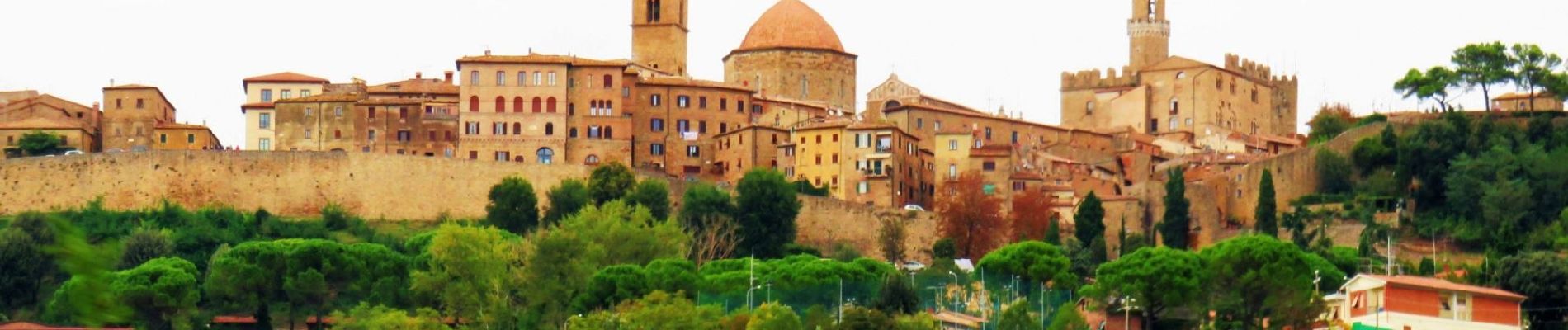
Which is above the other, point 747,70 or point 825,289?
point 747,70

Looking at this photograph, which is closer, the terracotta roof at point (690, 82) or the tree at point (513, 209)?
the tree at point (513, 209)

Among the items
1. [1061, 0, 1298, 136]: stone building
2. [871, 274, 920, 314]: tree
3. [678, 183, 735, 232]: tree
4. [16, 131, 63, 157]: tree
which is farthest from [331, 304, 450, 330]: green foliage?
[1061, 0, 1298, 136]: stone building

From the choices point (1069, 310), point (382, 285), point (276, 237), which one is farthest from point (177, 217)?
point (1069, 310)

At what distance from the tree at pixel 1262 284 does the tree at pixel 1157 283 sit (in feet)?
0.95

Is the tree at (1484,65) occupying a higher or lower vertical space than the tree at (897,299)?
higher

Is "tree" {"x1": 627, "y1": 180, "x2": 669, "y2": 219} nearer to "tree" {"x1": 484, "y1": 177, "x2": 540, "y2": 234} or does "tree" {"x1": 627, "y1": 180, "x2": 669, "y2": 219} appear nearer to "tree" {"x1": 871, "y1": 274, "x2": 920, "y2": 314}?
"tree" {"x1": 484, "y1": 177, "x2": 540, "y2": 234}

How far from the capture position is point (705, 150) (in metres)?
68.4

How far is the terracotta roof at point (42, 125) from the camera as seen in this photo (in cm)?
6712

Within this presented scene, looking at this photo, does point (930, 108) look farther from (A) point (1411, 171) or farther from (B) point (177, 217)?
(B) point (177, 217)

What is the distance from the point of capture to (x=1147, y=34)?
7994cm

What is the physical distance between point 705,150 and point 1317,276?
81.9 ft

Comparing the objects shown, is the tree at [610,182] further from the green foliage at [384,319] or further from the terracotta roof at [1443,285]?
the terracotta roof at [1443,285]

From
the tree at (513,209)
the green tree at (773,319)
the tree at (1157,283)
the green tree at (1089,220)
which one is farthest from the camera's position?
the tree at (513,209)

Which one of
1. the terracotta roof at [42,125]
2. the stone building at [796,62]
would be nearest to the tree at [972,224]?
the stone building at [796,62]
